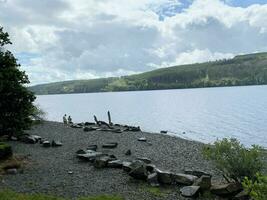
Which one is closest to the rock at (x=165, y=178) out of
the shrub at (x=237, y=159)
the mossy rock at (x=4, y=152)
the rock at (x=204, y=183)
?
the rock at (x=204, y=183)

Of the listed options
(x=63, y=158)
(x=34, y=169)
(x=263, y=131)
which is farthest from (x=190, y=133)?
(x=34, y=169)

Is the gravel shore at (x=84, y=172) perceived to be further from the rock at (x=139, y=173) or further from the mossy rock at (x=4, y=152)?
the mossy rock at (x=4, y=152)

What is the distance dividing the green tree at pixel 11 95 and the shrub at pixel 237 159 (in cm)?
1687

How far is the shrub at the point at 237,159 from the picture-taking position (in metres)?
20.0

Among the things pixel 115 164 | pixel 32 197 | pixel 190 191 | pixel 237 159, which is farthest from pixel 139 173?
pixel 32 197

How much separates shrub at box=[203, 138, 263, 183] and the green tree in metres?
16.9

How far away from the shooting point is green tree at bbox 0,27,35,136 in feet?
98.8

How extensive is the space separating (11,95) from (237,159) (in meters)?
19.2

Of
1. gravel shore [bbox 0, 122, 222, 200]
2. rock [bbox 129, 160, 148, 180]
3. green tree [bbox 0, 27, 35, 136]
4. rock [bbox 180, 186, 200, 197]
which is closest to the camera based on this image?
rock [bbox 180, 186, 200, 197]

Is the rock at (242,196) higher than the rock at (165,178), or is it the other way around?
the rock at (165,178)

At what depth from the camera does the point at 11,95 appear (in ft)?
102

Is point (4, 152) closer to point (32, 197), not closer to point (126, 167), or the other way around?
point (126, 167)

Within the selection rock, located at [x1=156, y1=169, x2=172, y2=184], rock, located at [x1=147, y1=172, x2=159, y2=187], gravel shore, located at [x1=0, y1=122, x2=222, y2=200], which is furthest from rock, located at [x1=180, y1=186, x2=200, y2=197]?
rock, located at [x1=147, y1=172, x2=159, y2=187]

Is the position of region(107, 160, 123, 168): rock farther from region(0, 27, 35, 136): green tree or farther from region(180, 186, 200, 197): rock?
region(0, 27, 35, 136): green tree
